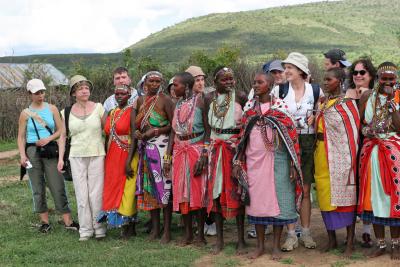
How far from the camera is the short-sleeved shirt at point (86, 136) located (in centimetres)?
607

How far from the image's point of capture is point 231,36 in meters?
62.0

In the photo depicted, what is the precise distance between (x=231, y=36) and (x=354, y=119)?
5788 centimetres

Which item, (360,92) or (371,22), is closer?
(360,92)

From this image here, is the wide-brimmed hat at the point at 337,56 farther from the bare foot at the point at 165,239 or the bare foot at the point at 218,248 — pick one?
the bare foot at the point at 165,239

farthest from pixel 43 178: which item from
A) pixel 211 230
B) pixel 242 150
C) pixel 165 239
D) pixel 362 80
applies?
pixel 362 80

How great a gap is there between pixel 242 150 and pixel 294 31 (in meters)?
58.8

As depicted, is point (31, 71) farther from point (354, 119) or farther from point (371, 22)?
point (371, 22)

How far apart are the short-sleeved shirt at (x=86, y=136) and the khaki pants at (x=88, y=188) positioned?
0.26 ft

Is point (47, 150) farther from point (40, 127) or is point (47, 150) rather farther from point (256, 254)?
point (256, 254)

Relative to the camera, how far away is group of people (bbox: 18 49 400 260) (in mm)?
5117

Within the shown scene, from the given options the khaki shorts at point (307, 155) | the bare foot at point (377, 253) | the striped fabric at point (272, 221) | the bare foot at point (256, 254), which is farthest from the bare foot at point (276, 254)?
the bare foot at point (377, 253)

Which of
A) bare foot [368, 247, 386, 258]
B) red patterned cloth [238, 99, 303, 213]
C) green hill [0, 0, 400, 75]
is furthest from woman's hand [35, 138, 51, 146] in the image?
green hill [0, 0, 400, 75]

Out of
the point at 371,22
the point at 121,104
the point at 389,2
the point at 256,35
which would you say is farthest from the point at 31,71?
the point at 389,2

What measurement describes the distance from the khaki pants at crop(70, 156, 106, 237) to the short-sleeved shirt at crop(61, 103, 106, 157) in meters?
0.08
